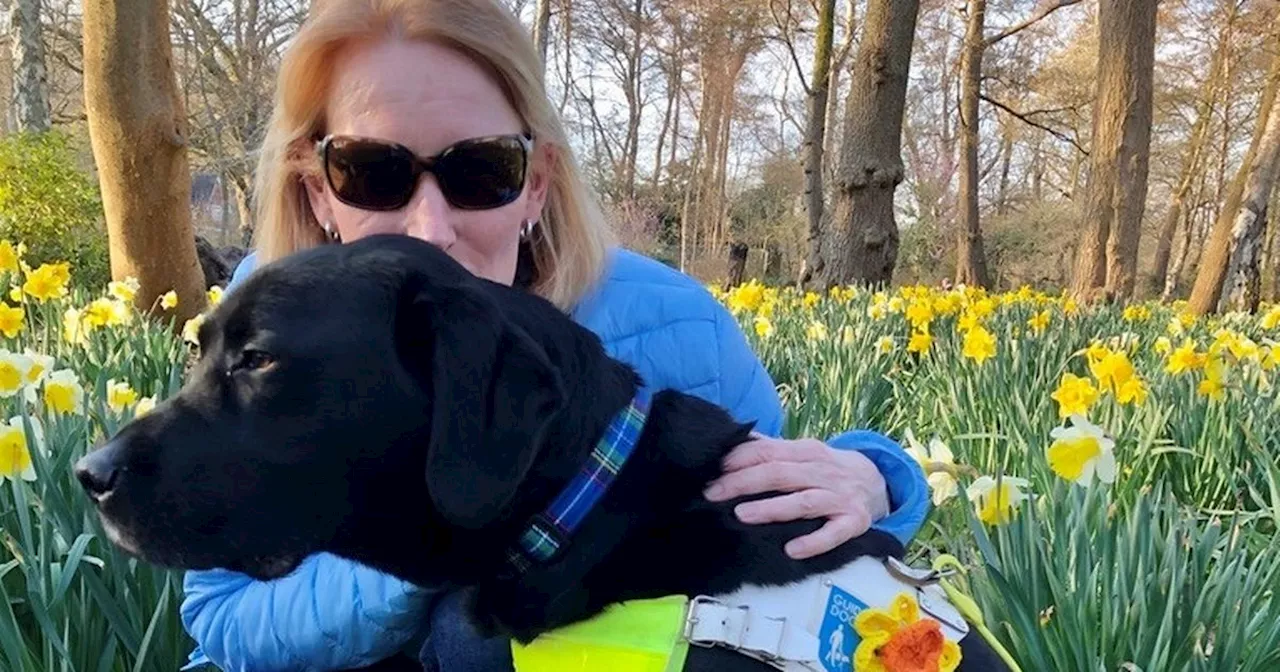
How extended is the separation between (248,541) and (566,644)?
48 cm

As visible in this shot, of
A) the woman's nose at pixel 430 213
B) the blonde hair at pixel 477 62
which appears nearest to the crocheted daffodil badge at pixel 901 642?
the blonde hair at pixel 477 62

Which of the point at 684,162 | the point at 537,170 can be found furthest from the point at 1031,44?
the point at 537,170

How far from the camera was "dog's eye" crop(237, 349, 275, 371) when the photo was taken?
57.8 inches

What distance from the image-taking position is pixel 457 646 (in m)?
1.63

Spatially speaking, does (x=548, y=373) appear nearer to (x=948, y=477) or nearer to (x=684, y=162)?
(x=948, y=477)

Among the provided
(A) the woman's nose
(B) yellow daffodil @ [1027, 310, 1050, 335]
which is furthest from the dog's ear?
(B) yellow daffodil @ [1027, 310, 1050, 335]

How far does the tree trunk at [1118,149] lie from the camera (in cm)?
882

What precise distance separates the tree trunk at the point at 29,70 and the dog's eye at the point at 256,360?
1161 cm

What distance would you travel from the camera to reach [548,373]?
1.41m

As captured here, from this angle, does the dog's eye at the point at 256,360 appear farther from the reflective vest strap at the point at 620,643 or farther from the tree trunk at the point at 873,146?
the tree trunk at the point at 873,146

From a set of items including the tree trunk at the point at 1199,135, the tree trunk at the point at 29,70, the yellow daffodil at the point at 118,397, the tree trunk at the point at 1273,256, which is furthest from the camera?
the tree trunk at the point at 1273,256

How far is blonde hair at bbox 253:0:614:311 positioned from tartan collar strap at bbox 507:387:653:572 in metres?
0.76

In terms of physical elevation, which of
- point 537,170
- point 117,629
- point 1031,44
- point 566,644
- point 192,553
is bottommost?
point 117,629

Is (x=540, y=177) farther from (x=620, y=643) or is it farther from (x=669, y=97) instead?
(x=669, y=97)
